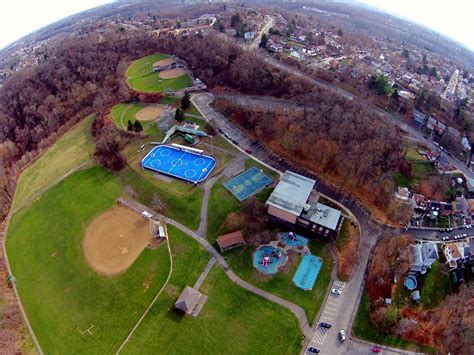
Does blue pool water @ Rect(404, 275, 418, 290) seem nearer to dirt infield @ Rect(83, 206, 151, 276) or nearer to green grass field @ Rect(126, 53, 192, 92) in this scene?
dirt infield @ Rect(83, 206, 151, 276)

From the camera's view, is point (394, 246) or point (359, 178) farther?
point (359, 178)

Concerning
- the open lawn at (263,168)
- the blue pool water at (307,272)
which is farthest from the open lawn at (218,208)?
the blue pool water at (307,272)

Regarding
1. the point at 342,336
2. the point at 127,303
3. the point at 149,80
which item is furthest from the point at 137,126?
the point at 342,336

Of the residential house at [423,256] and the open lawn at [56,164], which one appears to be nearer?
the residential house at [423,256]

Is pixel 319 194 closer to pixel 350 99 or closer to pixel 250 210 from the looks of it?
pixel 250 210

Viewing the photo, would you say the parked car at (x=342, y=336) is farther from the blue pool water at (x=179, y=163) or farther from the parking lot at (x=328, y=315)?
the blue pool water at (x=179, y=163)

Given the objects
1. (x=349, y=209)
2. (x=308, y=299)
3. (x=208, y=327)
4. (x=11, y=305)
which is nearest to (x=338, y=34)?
(x=349, y=209)

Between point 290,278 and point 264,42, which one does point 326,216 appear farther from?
point 264,42
